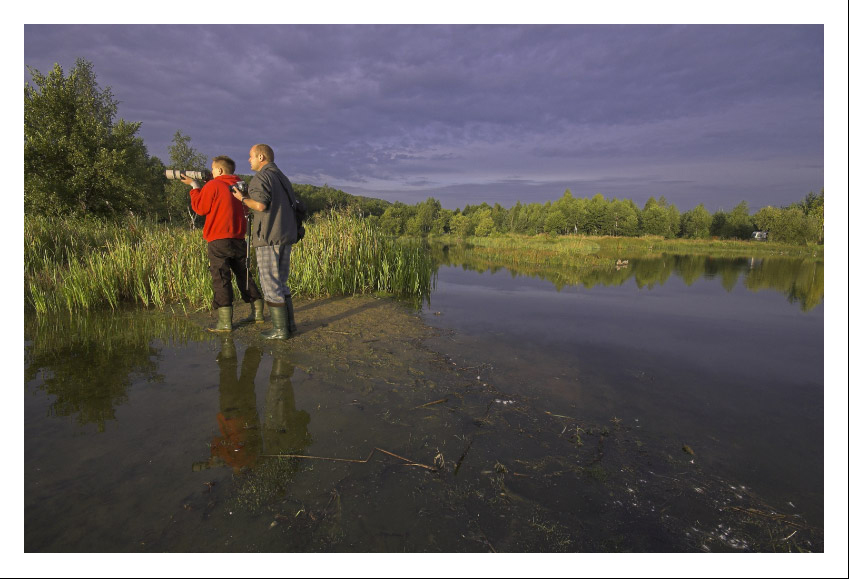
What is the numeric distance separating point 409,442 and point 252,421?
4.15ft

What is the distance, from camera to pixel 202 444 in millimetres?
2689

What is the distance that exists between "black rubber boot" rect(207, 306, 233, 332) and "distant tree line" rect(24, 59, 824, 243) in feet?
8.22

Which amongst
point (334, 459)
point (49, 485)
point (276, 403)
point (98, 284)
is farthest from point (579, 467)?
point (98, 284)

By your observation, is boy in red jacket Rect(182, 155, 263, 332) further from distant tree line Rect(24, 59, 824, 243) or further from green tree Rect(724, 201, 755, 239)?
green tree Rect(724, 201, 755, 239)

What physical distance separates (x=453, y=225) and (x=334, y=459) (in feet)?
249

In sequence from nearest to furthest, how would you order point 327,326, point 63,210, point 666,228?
point 327,326
point 63,210
point 666,228

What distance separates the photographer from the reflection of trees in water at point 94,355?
3297 millimetres

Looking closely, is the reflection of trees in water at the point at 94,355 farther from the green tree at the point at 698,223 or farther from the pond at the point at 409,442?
the green tree at the point at 698,223

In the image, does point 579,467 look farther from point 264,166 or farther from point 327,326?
point 264,166

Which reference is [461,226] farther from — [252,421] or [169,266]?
[252,421]

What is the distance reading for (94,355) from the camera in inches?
172

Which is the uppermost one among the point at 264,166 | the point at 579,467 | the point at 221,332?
the point at 264,166

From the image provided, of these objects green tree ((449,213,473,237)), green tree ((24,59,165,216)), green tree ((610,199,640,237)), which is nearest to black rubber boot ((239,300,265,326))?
green tree ((24,59,165,216))

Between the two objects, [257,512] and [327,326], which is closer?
[257,512]
